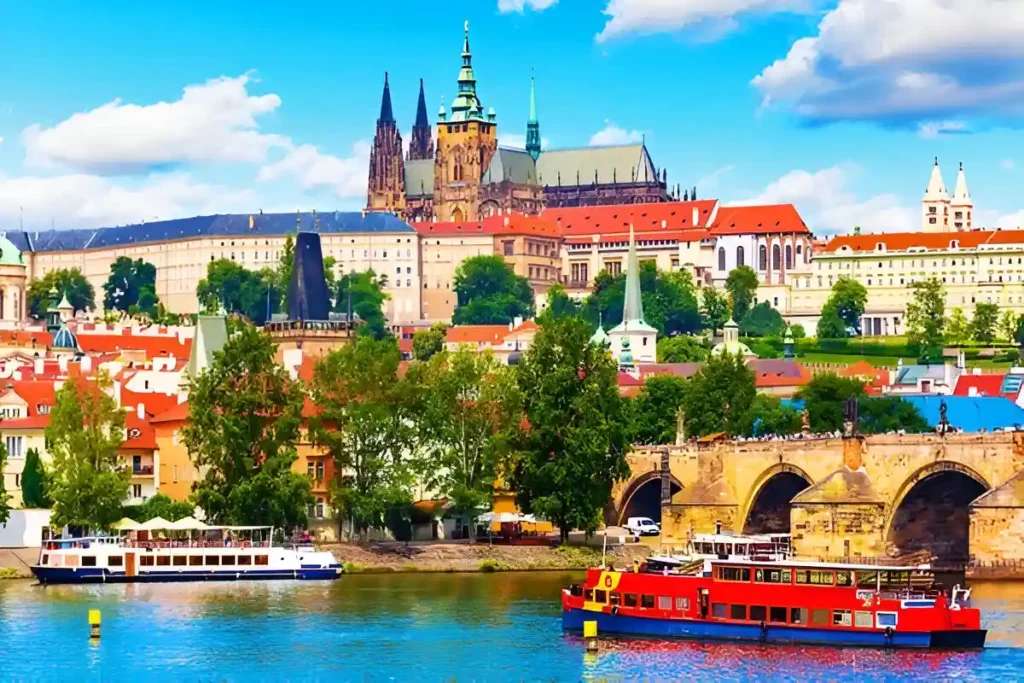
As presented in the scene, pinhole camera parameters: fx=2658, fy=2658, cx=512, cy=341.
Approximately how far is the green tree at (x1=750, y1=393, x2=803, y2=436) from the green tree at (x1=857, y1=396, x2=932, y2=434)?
264 cm

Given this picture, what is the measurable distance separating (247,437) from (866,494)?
19.4 m

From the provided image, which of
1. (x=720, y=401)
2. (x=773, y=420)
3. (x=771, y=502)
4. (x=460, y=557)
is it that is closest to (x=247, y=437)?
(x=460, y=557)

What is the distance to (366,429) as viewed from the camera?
84688 mm

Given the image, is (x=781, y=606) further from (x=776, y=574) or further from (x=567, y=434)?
(x=567, y=434)

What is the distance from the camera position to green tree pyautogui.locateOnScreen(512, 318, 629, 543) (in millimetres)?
85000

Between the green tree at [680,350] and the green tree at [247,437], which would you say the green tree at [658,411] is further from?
the green tree at [680,350]

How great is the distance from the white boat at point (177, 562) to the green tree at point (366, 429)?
147 inches

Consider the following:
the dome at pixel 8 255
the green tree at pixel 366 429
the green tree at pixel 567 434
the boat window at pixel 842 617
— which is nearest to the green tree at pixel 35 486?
the green tree at pixel 366 429

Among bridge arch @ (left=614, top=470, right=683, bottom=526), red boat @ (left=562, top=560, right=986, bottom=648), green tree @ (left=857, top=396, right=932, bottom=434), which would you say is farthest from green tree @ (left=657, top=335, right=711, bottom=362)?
red boat @ (left=562, top=560, right=986, bottom=648)

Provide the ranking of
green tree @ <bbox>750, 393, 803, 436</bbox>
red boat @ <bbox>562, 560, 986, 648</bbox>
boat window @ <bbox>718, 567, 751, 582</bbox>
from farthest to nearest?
green tree @ <bbox>750, 393, 803, 436</bbox> < boat window @ <bbox>718, 567, 751, 582</bbox> < red boat @ <bbox>562, 560, 986, 648</bbox>

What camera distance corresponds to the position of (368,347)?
293 ft

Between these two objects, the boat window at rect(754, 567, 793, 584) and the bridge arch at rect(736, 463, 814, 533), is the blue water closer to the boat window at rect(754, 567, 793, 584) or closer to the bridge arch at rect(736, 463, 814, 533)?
the boat window at rect(754, 567, 793, 584)

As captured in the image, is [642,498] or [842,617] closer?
[842,617]

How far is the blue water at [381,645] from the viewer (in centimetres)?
5797
